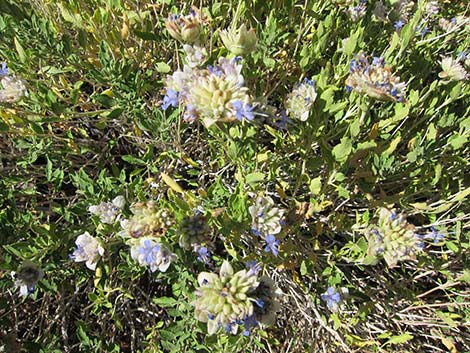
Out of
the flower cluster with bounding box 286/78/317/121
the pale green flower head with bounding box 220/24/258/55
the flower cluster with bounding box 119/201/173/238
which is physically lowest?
the flower cluster with bounding box 119/201/173/238

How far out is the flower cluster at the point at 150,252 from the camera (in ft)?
5.60

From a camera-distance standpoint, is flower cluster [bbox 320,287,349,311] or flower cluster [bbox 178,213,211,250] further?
flower cluster [bbox 320,287,349,311]

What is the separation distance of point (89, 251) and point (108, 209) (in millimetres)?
191

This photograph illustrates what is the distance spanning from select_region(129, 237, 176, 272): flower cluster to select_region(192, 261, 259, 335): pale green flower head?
0.24 m

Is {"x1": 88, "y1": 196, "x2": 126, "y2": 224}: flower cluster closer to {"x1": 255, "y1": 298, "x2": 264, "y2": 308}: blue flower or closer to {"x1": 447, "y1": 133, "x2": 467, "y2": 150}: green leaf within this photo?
{"x1": 255, "y1": 298, "x2": 264, "y2": 308}: blue flower

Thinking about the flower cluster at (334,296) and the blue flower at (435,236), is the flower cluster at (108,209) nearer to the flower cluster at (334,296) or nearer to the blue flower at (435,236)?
the flower cluster at (334,296)

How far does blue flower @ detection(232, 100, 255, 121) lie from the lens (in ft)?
4.78

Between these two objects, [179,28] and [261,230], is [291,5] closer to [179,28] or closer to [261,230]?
[179,28]

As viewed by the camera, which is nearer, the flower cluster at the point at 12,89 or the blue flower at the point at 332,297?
the flower cluster at the point at 12,89

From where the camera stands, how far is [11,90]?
1951mm

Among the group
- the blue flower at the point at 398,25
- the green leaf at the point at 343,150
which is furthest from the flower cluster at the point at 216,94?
the blue flower at the point at 398,25

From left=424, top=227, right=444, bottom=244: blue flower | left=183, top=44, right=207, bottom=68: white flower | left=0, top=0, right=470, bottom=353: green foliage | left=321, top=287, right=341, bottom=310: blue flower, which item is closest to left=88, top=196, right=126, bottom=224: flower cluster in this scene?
left=0, top=0, right=470, bottom=353: green foliage

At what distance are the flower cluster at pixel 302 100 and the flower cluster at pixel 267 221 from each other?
388mm

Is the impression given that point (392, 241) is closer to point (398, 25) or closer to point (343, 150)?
point (343, 150)
